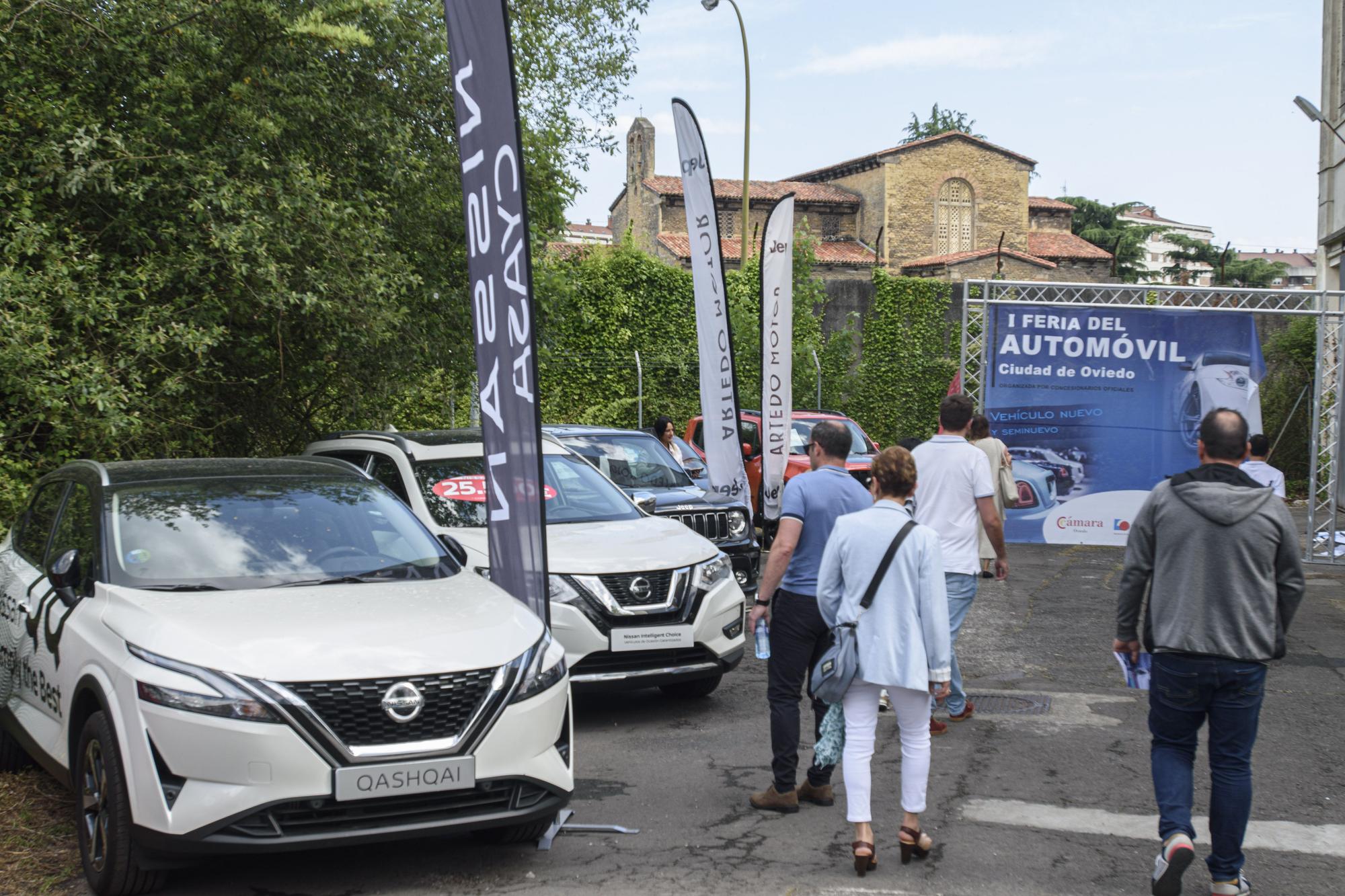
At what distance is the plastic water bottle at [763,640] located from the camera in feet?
18.7

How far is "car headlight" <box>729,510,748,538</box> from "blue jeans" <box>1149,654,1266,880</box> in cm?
645

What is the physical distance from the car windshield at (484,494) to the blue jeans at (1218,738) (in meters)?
4.52

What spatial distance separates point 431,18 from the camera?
12.1 meters

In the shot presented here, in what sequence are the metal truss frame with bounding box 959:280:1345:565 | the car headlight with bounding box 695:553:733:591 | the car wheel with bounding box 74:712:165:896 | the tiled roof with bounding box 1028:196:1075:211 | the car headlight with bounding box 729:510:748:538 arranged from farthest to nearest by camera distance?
1. the tiled roof with bounding box 1028:196:1075:211
2. the metal truss frame with bounding box 959:280:1345:565
3. the car headlight with bounding box 729:510:748:538
4. the car headlight with bounding box 695:553:733:591
5. the car wheel with bounding box 74:712:165:896

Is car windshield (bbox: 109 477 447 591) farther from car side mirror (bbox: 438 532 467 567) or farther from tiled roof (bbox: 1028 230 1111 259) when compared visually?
tiled roof (bbox: 1028 230 1111 259)

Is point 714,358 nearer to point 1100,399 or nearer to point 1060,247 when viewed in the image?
point 1100,399

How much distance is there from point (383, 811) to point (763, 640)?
196 cm

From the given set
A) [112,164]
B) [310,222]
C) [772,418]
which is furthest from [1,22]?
[772,418]

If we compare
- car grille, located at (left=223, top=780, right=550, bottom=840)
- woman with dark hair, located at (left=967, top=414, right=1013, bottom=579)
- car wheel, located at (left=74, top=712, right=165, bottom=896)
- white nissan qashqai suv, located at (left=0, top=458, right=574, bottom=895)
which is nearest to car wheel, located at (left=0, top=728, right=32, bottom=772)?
white nissan qashqai suv, located at (left=0, top=458, right=574, bottom=895)

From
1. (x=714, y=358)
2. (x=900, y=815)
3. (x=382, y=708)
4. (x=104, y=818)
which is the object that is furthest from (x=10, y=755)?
(x=714, y=358)

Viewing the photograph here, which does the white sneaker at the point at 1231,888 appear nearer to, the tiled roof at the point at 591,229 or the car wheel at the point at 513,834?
the car wheel at the point at 513,834

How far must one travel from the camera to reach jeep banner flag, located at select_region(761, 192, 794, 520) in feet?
38.9

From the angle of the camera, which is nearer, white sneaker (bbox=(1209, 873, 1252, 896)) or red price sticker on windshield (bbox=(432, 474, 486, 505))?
white sneaker (bbox=(1209, 873, 1252, 896))

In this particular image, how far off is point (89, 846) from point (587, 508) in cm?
454
